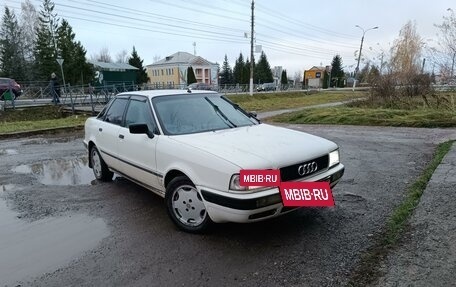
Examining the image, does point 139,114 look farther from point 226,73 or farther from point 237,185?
point 226,73

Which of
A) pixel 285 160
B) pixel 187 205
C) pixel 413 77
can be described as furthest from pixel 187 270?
pixel 413 77

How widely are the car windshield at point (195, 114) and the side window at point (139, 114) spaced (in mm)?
136

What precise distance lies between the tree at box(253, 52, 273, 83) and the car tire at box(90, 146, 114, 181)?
76070 mm

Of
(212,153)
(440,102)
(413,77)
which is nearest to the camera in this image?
(212,153)

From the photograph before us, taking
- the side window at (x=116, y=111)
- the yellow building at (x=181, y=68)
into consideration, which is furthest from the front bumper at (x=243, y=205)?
the yellow building at (x=181, y=68)

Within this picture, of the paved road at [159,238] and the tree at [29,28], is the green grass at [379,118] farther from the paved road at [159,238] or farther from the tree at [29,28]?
the tree at [29,28]

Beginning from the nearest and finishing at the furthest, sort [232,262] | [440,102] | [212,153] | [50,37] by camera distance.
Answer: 1. [232,262]
2. [212,153]
3. [440,102]
4. [50,37]

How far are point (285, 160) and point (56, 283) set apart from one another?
7.61ft

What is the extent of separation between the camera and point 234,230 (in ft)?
12.9

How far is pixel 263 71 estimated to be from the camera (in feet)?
270

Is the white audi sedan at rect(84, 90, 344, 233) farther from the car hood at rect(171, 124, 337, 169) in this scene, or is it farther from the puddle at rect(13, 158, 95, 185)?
the puddle at rect(13, 158, 95, 185)

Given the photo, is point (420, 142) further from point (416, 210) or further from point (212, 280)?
point (212, 280)

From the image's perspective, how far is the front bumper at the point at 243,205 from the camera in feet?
10.6

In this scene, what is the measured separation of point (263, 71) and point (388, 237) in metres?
80.9
